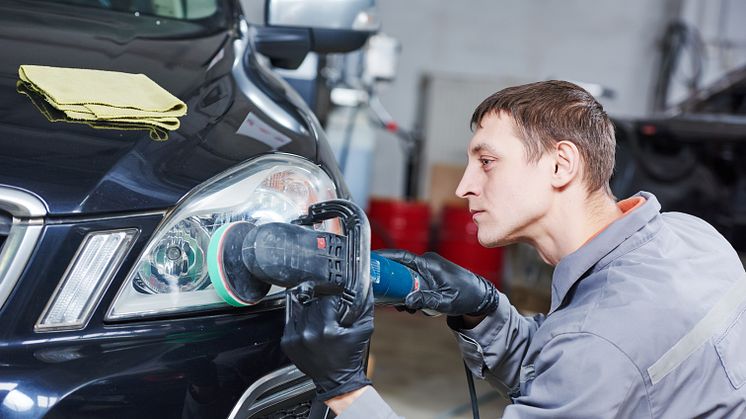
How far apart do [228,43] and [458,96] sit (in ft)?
19.5

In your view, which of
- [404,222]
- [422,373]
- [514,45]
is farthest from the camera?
A: [514,45]

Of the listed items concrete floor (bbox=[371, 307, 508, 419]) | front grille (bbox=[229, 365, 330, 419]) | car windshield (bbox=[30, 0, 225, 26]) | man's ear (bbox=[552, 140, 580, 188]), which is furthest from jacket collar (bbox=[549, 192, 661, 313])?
concrete floor (bbox=[371, 307, 508, 419])

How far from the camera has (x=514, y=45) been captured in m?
8.02

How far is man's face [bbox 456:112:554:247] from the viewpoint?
1.40 meters

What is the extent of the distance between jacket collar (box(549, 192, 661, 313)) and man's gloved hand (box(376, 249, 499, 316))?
182mm

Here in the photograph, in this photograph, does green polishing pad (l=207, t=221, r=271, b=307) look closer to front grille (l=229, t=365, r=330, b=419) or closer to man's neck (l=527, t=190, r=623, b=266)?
front grille (l=229, t=365, r=330, b=419)

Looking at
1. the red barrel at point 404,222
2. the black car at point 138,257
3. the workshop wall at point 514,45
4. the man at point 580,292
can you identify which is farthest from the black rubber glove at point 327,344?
the workshop wall at point 514,45

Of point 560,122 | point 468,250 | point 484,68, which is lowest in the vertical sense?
point 468,250

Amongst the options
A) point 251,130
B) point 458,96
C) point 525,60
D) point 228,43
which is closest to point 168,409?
point 251,130

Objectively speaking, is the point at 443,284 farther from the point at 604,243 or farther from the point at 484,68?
the point at 484,68

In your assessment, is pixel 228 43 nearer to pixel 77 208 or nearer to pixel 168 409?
pixel 77 208

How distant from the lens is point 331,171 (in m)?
1.57

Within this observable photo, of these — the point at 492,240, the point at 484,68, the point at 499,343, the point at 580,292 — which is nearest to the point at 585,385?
Result: the point at 580,292

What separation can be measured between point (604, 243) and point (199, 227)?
64cm
